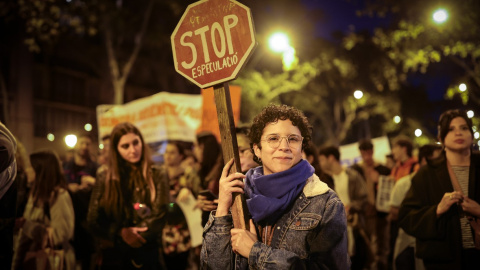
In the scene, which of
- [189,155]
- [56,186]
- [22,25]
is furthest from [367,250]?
[22,25]

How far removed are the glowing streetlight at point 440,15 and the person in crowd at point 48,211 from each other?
450 inches

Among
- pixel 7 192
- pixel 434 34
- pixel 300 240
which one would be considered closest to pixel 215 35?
pixel 300 240

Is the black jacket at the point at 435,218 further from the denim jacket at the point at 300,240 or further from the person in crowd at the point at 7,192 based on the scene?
the person in crowd at the point at 7,192

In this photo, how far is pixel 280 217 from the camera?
2.94 metres

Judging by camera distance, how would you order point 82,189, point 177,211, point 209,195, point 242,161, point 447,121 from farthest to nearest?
point 82,189 → point 177,211 → point 242,161 → point 447,121 → point 209,195

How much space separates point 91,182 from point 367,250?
4.75m

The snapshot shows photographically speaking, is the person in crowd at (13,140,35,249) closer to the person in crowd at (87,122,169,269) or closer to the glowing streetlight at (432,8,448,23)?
the person in crowd at (87,122,169,269)

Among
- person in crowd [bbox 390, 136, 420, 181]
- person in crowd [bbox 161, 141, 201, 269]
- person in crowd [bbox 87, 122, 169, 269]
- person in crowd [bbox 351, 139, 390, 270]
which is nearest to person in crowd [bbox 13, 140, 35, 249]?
person in crowd [bbox 87, 122, 169, 269]

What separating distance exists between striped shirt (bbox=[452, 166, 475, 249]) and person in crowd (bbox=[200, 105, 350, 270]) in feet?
6.82

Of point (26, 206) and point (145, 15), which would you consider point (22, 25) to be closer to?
point (145, 15)

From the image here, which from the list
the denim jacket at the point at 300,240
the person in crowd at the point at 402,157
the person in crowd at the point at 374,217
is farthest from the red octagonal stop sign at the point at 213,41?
the person in crowd at the point at 402,157

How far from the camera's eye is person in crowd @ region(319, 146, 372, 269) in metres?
7.40

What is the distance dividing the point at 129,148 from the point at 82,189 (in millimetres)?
2371

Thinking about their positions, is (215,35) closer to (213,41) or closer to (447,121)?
(213,41)
